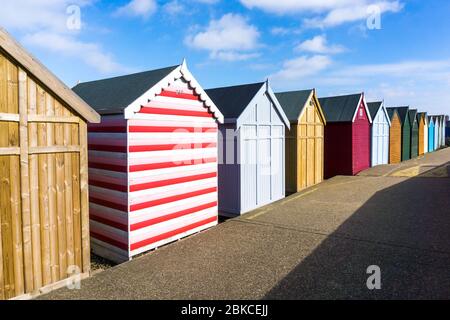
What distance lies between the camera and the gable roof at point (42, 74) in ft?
15.9

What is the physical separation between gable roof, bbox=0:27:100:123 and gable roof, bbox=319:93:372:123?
1476 cm

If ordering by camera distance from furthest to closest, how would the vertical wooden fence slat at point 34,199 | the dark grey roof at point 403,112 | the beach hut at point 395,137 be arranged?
the dark grey roof at point 403,112
the beach hut at point 395,137
the vertical wooden fence slat at point 34,199

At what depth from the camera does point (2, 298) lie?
4910 mm

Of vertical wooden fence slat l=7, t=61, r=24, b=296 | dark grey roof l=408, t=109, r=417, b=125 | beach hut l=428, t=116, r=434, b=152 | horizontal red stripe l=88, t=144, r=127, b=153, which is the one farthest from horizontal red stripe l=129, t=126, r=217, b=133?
beach hut l=428, t=116, r=434, b=152

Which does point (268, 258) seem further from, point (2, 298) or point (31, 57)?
point (31, 57)

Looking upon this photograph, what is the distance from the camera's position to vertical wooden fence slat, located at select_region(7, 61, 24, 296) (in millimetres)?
4992

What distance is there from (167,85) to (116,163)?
208 cm

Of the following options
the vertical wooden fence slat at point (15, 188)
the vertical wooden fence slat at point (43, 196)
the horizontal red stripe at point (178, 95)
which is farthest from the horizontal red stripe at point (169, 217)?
the horizontal red stripe at point (178, 95)

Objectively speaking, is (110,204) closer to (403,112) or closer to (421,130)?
(403,112)

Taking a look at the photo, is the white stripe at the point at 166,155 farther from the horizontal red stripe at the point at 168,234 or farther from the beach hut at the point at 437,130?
the beach hut at the point at 437,130

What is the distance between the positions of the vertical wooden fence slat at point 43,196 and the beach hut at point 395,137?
945 inches
